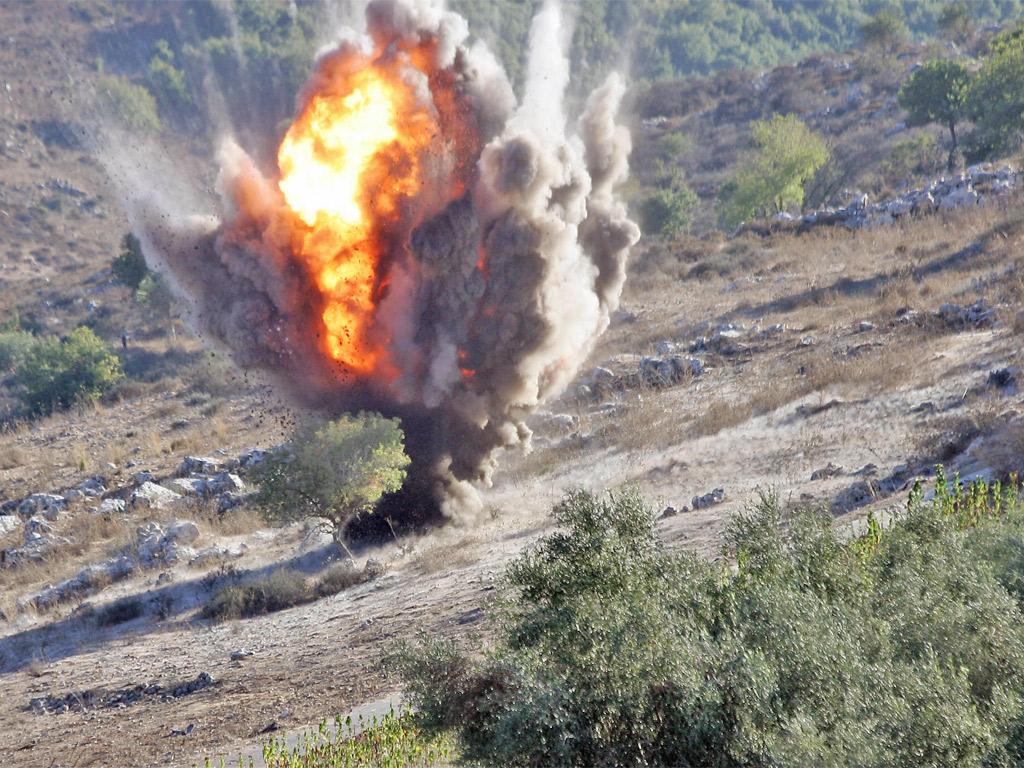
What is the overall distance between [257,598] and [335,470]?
308 cm

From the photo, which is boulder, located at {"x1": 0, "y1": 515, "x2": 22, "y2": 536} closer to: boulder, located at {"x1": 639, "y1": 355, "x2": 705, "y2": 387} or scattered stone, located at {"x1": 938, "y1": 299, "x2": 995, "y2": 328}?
boulder, located at {"x1": 639, "y1": 355, "x2": 705, "y2": 387}

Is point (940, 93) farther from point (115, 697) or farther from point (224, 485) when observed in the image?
point (115, 697)

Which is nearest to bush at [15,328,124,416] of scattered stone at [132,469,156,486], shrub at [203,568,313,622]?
scattered stone at [132,469,156,486]

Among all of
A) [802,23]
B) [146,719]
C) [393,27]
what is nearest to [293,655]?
[146,719]

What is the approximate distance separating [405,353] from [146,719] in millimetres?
9612

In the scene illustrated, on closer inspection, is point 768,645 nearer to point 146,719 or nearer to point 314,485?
point 146,719

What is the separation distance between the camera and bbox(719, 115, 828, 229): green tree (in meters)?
63.2

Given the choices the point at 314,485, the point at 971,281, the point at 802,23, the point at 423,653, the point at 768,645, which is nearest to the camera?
the point at 768,645

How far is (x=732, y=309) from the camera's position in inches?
1652

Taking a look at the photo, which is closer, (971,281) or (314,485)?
(314,485)

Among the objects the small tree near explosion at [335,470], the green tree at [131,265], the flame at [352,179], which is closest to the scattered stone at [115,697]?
the small tree near explosion at [335,470]

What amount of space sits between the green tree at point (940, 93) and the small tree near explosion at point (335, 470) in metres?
52.2

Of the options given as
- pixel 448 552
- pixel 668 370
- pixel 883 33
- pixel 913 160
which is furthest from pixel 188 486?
pixel 883 33

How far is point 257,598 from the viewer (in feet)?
73.7
